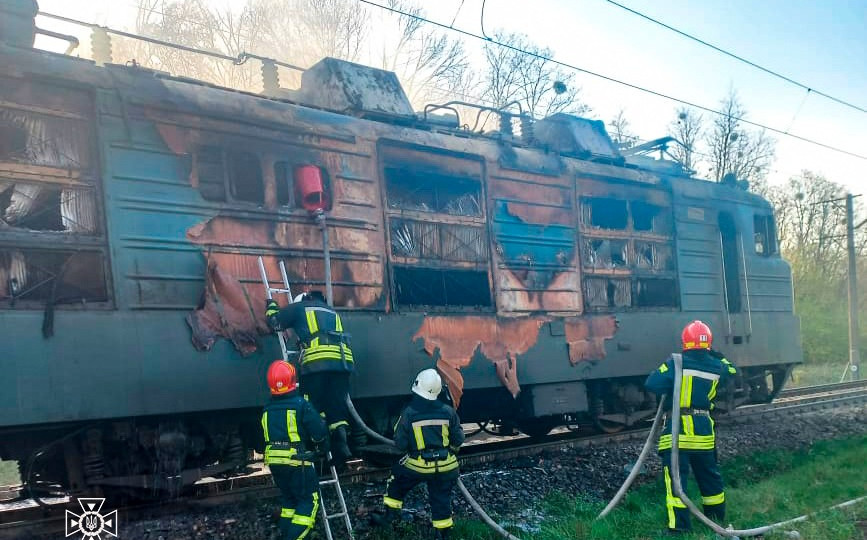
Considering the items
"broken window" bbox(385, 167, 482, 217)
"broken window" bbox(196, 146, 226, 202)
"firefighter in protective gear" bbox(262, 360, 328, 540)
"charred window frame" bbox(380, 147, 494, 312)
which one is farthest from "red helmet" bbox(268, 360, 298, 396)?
"broken window" bbox(385, 167, 482, 217)

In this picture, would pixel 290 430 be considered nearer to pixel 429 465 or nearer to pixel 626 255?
pixel 429 465

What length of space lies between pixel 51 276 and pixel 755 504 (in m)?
6.09

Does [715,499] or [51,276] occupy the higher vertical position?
[51,276]

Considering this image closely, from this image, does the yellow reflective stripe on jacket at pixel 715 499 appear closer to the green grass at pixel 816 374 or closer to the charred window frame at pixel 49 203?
the charred window frame at pixel 49 203

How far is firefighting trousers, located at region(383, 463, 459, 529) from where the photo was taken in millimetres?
5266

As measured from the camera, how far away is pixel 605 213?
9156 mm

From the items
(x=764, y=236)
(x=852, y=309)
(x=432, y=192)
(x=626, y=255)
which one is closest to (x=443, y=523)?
(x=432, y=192)

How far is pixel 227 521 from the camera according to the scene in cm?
531

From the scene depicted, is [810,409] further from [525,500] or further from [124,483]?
[124,483]

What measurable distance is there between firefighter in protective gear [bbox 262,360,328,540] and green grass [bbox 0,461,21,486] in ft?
16.3

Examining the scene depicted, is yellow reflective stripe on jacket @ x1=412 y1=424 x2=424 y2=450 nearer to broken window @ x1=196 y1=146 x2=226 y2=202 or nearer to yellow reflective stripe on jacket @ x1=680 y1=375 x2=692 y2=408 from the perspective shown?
yellow reflective stripe on jacket @ x1=680 y1=375 x2=692 y2=408

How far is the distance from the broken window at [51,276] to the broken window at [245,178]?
4.23 ft

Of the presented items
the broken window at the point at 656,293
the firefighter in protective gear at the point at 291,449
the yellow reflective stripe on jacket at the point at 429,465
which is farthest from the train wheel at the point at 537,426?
the firefighter in protective gear at the point at 291,449

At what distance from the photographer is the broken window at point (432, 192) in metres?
7.15
